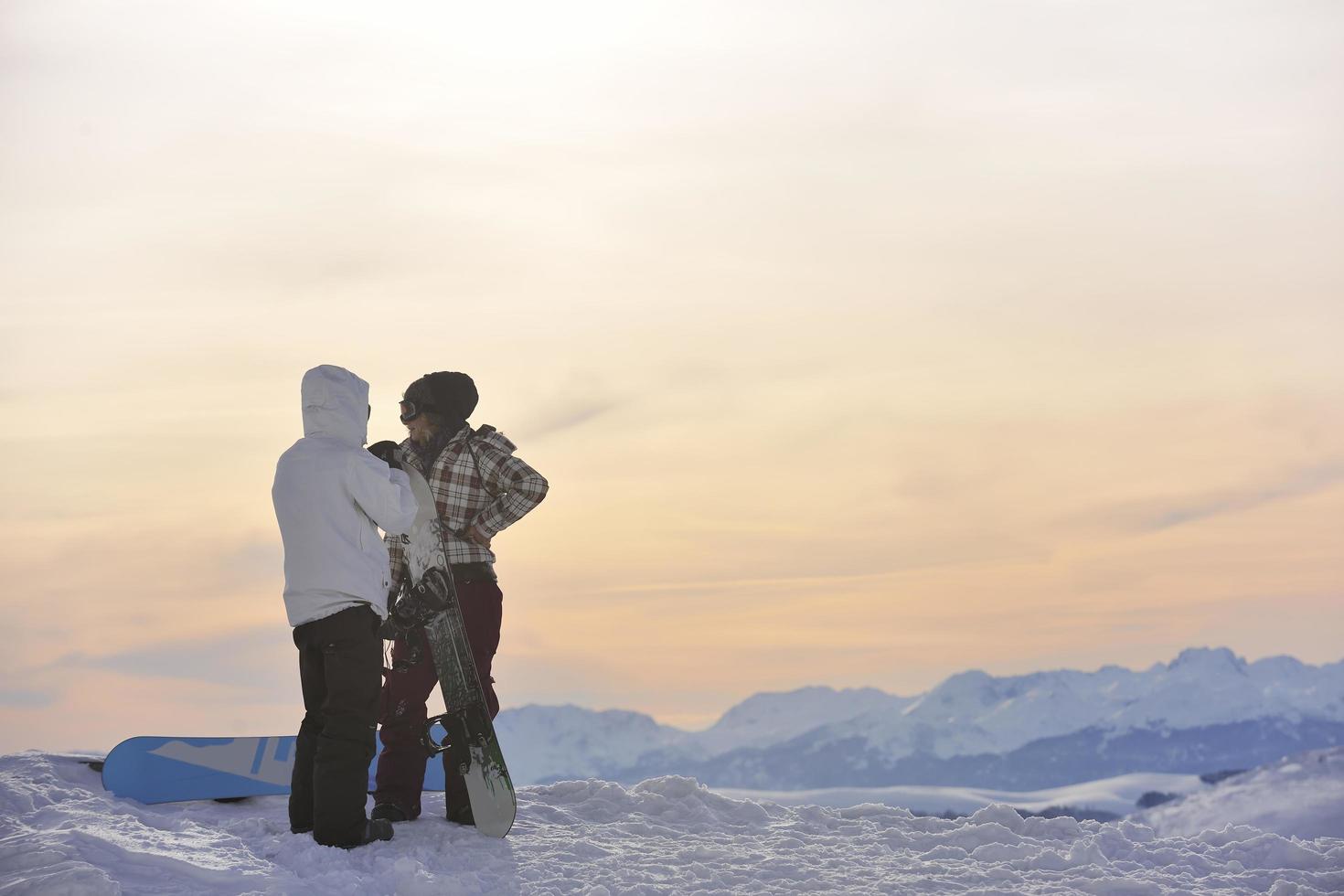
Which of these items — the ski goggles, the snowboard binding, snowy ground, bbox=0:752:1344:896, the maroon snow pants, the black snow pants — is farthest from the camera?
the ski goggles

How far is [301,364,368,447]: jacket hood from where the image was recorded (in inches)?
237

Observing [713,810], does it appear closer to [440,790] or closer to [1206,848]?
[440,790]

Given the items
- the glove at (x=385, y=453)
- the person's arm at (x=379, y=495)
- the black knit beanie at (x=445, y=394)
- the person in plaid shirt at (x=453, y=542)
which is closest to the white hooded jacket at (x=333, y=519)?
the person's arm at (x=379, y=495)

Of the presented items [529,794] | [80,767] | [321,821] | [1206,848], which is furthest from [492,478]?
[1206,848]

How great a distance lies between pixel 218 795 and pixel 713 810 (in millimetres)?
3054

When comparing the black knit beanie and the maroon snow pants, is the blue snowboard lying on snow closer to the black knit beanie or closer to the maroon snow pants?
the maroon snow pants

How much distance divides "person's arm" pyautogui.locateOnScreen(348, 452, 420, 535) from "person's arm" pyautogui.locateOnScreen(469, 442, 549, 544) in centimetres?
73

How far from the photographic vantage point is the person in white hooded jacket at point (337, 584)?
5773mm

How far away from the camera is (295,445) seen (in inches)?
237

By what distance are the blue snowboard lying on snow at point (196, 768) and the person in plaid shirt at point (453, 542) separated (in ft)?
1.73

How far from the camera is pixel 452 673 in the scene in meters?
6.58

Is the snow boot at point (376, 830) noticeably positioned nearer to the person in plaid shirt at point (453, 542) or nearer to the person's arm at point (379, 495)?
the person in plaid shirt at point (453, 542)

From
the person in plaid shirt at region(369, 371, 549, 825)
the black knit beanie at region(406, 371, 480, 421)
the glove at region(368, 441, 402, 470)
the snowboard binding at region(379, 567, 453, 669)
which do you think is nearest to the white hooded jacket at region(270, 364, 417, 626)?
the glove at region(368, 441, 402, 470)

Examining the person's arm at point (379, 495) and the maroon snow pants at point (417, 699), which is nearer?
the person's arm at point (379, 495)
